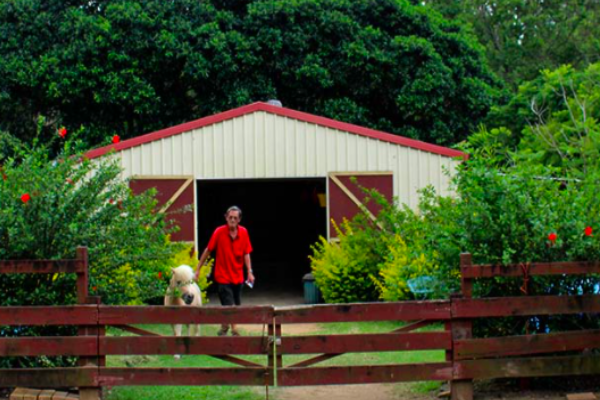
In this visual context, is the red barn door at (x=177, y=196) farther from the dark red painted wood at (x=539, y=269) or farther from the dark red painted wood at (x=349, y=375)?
the dark red painted wood at (x=539, y=269)

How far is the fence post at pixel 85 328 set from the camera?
757 centimetres

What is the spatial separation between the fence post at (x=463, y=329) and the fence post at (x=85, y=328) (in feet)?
9.80

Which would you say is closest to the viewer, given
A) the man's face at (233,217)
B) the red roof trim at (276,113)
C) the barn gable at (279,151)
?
the man's face at (233,217)

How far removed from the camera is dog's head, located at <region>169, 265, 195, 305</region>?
10628mm

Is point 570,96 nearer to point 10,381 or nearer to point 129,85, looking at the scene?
point 129,85

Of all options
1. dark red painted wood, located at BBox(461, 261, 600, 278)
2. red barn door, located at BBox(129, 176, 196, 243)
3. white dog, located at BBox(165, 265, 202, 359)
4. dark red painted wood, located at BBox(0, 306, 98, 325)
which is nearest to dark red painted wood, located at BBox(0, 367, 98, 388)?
dark red painted wood, located at BBox(0, 306, 98, 325)

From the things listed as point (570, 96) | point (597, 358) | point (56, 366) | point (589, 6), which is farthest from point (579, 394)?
point (589, 6)

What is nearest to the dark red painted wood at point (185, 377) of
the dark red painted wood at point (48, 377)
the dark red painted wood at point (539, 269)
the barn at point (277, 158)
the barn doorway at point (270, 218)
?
the dark red painted wood at point (48, 377)

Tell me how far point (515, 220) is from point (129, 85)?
1734 centimetres

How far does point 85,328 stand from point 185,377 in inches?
36.6

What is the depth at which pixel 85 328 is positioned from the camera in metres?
7.56

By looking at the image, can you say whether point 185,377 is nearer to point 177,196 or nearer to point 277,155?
point 177,196

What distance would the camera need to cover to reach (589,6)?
3641 centimetres

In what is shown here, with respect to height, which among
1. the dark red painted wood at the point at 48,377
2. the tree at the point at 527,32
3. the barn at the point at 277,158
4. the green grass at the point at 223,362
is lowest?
the green grass at the point at 223,362
